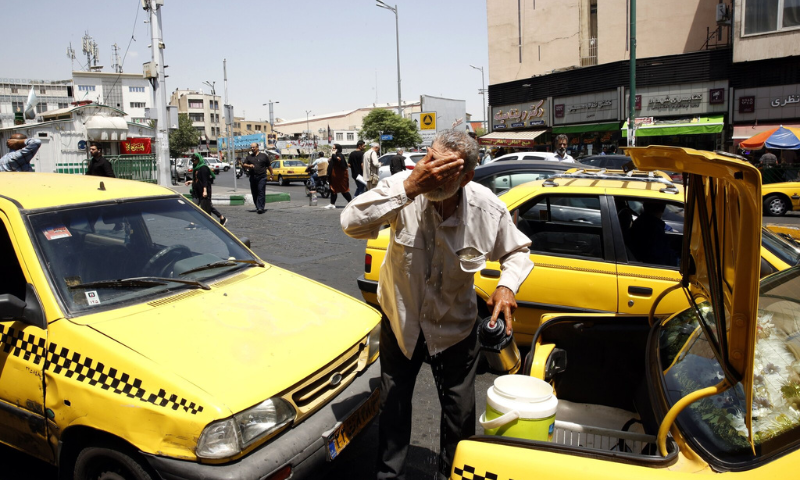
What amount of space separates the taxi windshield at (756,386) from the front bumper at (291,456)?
58.9 inches

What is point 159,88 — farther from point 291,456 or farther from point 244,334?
point 291,456

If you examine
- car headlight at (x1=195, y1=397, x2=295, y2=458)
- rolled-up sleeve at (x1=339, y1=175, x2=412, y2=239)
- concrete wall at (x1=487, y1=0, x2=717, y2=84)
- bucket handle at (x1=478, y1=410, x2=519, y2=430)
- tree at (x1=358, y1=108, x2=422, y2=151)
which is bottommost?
car headlight at (x1=195, y1=397, x2=295, y2=458)

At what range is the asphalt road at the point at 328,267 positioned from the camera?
129 inches

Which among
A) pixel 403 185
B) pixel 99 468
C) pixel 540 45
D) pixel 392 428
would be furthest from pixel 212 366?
pixel 540 45

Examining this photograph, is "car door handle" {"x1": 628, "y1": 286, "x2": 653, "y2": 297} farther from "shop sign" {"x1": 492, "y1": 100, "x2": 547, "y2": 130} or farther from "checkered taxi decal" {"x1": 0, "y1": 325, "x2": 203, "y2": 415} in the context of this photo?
"shop sign" {"x1": 492, "y1": 100, "x2": 547, "y2": 130}

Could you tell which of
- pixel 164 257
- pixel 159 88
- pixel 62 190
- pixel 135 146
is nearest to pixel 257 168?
pixel 159 88

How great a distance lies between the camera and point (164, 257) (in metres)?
3.46

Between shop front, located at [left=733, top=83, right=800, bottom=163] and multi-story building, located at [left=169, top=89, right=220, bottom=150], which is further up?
multi-story building, located at [left=169, top=89, right=220, bottom=150]

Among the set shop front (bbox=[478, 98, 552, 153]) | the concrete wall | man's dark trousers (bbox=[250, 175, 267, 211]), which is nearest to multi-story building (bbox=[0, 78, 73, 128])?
the concrete wall

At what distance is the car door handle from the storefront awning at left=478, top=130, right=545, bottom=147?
29.2 meters

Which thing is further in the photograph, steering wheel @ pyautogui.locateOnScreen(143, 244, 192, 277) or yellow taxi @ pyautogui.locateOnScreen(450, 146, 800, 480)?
steering wheel @ pyautogui.locateOnScreen(143, 244, 192, 277)

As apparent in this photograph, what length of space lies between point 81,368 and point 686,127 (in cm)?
2843

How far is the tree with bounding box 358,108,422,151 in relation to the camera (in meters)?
78.2

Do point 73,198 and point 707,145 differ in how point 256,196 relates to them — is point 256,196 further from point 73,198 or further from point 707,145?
point 707,145
